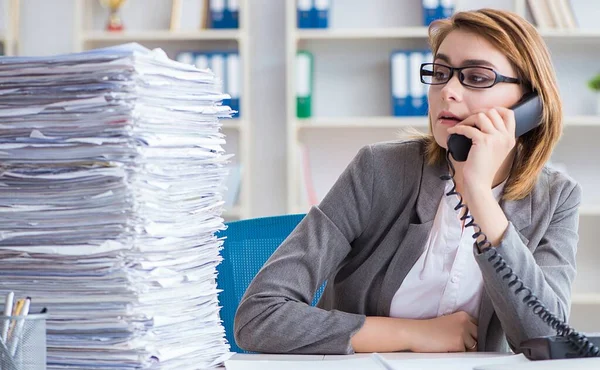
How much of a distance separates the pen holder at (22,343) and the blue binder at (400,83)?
10.9 ft

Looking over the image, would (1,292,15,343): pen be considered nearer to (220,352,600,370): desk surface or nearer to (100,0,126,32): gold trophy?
(220,352,600,370): desk surface

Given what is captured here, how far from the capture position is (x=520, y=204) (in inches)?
63.8

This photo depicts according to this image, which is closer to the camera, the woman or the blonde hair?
the woman

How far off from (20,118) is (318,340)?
0.73 m

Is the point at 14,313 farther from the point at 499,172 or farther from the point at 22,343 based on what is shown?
the point at 499,172

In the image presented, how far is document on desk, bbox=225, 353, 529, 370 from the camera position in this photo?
110 cm

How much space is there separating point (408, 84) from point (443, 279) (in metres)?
2.47

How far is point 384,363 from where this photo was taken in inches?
45.3

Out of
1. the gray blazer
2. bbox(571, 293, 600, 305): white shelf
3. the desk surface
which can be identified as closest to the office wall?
bbox(571, 293, 600, 305): white shelf

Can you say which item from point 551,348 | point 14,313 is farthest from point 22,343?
point 551,348

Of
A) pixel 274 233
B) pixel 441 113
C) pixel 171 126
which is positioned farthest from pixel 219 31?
pixel 171 126

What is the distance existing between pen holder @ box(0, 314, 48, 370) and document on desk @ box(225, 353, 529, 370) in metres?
0.36

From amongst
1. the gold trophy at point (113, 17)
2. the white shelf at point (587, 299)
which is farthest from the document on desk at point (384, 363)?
the gold trophy at point (113, 17)

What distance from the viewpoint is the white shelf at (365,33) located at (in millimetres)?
3895
